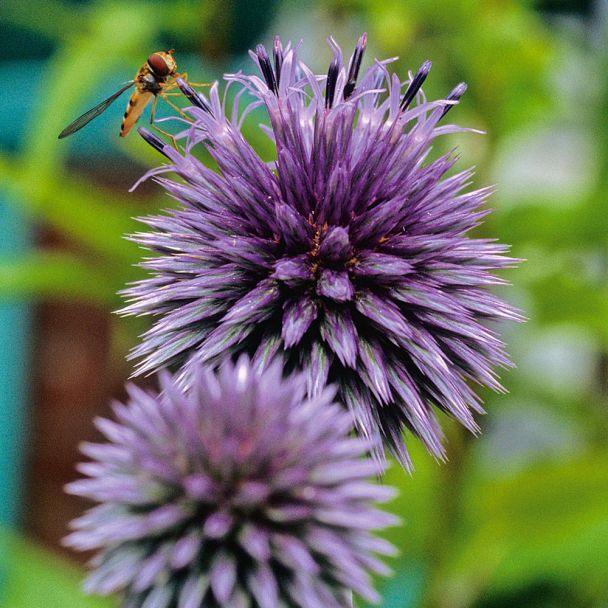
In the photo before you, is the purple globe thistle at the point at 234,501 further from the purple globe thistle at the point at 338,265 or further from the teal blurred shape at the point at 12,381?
the teal blurred shape at the point at 12,381

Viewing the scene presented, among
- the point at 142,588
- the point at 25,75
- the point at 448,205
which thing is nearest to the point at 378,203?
the point at 448,205

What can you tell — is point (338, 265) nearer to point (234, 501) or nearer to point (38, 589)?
point (234, 501)

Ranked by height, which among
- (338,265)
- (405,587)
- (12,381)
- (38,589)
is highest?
(338,265)

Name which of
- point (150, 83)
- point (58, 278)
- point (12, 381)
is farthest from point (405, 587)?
point (12, 381)

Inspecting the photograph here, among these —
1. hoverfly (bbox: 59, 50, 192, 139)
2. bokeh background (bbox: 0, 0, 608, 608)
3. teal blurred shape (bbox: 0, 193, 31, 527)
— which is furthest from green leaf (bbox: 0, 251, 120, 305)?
teal blurred shape (bbox: 0, 193, 31, 527)

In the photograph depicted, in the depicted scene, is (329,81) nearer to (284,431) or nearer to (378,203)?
(378,203)

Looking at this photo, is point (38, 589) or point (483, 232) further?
point (483, 232)

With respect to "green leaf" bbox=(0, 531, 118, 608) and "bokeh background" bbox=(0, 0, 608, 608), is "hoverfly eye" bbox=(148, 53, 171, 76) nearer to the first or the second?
"bokeh background" bbox=(0, 0, 608, 608)
